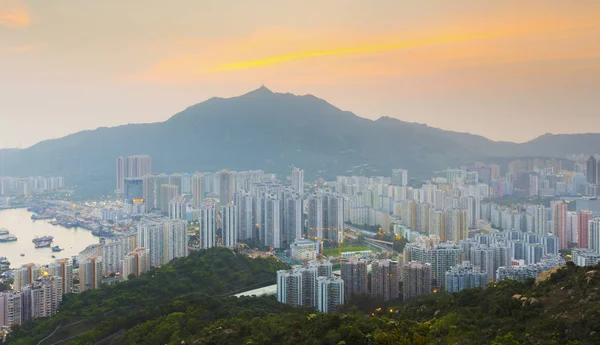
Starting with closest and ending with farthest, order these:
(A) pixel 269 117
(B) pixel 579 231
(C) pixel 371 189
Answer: (B) pixel 579 231 < (C) pixel 371 189 < (A) pixel 269 117

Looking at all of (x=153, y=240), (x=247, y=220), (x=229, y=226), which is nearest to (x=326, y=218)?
(x=247, y=220)

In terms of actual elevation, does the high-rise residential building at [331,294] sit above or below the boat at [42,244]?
above

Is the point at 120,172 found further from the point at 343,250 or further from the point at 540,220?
the point at 540,220

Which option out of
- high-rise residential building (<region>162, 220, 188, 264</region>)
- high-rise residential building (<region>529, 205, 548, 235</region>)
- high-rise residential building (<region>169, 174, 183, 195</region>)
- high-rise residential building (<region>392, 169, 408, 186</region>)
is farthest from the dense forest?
high-rise residential building (<region>392, 169, 408, 186</region>)

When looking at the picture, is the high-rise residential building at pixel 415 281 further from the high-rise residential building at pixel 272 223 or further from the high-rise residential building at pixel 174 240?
the high-rise residential building at pixel 272 223

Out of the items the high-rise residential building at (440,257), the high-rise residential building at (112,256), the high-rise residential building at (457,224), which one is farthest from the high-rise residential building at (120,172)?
the high-rise residential building at (440,257)

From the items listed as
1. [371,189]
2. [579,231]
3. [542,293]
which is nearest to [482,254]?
[579,231]

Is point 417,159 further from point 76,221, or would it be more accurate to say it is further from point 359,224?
point 76,221
